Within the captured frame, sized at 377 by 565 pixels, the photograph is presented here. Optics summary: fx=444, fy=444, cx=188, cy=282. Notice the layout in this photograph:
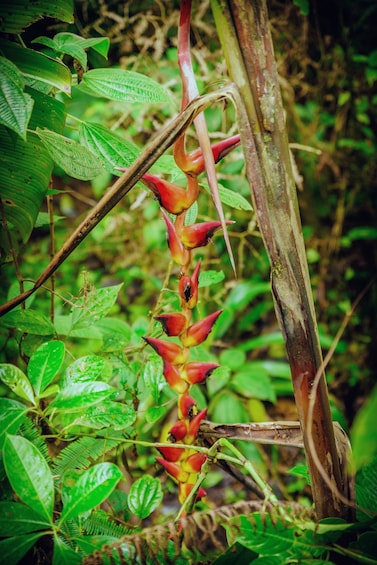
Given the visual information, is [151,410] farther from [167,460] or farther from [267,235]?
[267,235]

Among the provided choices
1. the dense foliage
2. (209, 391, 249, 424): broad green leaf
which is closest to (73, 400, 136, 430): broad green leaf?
the dense foliage

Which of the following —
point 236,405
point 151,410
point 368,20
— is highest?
point 368,20

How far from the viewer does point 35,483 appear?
1.32ft

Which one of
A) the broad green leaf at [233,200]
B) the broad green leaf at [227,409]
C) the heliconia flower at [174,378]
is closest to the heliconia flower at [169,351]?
the heliconia flower at [174,378]

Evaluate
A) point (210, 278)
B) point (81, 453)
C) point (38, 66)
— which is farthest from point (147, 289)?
point (38, 66)

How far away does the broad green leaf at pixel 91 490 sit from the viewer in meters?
0.40

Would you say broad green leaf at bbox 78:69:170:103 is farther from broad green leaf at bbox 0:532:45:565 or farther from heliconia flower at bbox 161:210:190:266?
broad green leaf at bbox 0:532:45:565

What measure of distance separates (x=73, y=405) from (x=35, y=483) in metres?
0.08

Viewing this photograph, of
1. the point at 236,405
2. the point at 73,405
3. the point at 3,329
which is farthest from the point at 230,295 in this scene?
the point at 73,405

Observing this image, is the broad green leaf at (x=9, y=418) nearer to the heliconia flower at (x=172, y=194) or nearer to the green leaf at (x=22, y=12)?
the heliconia flower at (x=172, y=194)

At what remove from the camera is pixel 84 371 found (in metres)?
0.49

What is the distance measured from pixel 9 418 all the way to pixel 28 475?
64 mm

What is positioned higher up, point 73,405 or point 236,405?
point 73,405

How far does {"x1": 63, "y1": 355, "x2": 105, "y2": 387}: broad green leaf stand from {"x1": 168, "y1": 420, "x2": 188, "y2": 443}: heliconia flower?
0.35 ft
